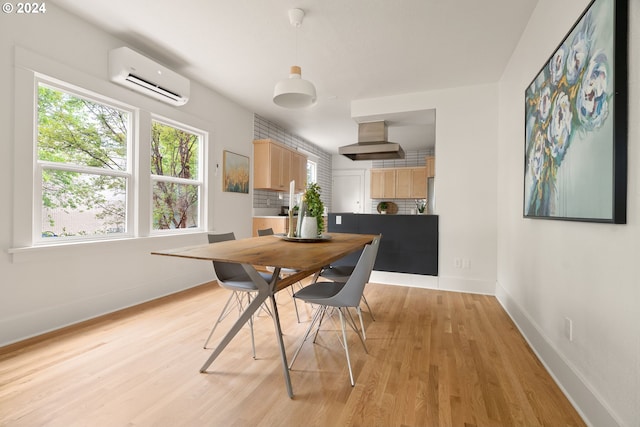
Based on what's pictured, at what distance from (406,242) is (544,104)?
245 cm

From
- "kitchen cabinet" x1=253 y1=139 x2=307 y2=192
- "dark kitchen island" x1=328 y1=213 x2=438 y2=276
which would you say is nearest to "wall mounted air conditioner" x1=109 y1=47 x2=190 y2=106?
"kitchen cabinet" x1=253 y1=139 x2=307 y2=192

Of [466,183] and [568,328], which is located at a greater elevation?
[466,183]

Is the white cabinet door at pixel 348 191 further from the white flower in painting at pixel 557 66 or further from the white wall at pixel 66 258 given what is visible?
the white flower in painting at pixel 557 66

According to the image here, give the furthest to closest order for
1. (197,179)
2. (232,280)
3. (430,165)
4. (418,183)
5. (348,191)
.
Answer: (348,191) < (418,183) < (430,165) < (197,179) < (232,280)

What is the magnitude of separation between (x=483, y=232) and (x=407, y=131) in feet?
9.57

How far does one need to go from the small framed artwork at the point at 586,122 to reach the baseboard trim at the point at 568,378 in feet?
2.69

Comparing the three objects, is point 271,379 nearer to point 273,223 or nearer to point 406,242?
point 406,242

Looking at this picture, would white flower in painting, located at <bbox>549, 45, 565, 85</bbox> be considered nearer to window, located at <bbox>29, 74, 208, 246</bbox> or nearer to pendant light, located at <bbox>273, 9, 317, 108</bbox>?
pendant light, located at <bbox>273, 9, 317, 108</bbox>

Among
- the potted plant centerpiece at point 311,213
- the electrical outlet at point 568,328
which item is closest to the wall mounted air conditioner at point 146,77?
the potted plant centerpiece at point 311,213

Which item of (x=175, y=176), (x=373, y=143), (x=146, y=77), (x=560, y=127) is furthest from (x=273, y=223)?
(x=560, y=127)

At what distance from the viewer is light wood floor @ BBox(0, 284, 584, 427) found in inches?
58.3

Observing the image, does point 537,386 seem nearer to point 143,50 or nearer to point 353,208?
point 143,50

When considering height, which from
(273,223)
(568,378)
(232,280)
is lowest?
(568,378)

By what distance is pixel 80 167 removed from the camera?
8.92 ft
